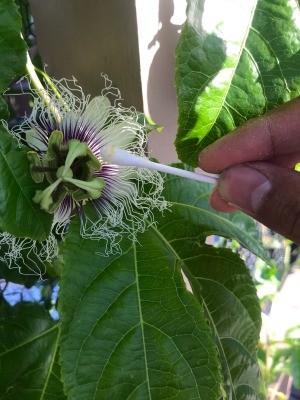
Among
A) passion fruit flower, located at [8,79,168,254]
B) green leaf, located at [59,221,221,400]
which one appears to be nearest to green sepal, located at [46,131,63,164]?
passion fruit flower, located at [8,79,168,254]

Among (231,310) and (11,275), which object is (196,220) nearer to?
(231,310)

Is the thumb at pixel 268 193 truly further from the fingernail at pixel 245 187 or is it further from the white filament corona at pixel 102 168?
the white filament corona at pixel 102 168

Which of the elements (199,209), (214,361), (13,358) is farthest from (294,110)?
(13,358)

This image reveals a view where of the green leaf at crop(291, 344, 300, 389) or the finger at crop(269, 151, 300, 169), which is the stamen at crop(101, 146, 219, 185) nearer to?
the finger at crop(269, 151, 300, 169)

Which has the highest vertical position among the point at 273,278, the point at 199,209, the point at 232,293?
the point at 273,278

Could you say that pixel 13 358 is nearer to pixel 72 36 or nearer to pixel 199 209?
pixel 199 209

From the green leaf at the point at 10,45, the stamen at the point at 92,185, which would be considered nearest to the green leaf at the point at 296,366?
the stamen at the point at 92,185
